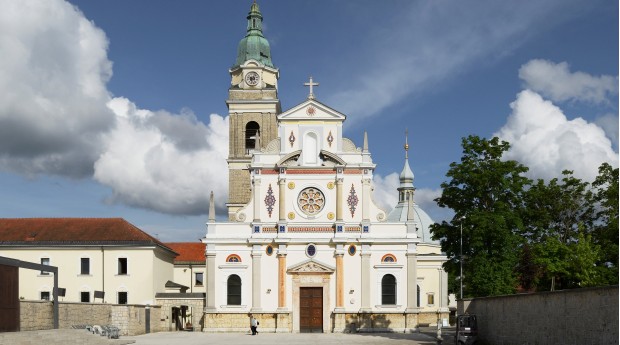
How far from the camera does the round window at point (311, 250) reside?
48.3 metres

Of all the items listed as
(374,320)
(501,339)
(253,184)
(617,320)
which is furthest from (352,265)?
(617,320)

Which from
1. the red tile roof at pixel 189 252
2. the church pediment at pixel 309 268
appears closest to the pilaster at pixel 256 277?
the church pediment at pixel 309 268

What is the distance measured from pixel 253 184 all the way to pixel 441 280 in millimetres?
22965

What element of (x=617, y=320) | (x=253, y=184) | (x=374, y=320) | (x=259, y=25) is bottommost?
(x=374, y=320)

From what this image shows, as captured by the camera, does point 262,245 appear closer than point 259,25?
Yes

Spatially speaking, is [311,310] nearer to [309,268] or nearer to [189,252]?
[309,268]

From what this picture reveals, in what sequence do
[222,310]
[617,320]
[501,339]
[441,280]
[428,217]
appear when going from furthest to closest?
[428,217] → [441,280] → [222,310] → [501,339] → [617,320]

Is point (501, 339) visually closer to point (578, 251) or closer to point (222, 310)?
point (578, 251)

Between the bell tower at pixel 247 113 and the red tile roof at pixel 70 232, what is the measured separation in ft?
27.9

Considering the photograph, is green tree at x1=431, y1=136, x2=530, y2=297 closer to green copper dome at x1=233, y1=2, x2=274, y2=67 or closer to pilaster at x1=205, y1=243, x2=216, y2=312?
pilaster at x1=205, y1=243, x2=216, y2=312

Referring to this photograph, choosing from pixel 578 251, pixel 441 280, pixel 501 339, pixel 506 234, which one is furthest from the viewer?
pixel 441 280

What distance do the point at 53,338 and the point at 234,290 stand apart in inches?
791

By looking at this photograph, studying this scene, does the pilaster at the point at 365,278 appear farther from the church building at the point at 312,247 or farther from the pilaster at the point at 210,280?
the pilaster at the point at 210,280

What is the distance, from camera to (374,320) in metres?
47.2
